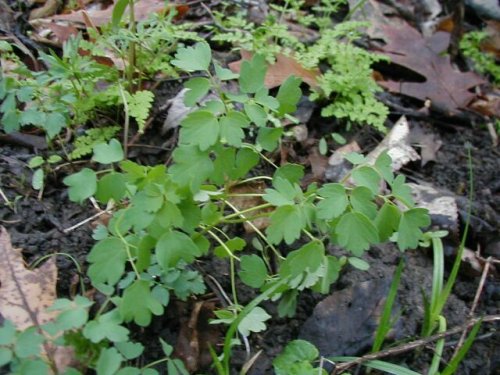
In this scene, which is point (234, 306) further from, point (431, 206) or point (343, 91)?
point (343, 91)

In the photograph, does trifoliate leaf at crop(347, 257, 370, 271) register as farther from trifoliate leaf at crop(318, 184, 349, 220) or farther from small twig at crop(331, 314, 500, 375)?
trifoliate leaf at crop(318, 184, 349, 220)

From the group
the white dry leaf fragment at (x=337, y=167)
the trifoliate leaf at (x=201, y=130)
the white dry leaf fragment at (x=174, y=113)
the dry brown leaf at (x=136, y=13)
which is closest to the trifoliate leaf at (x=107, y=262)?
the trifoliate leaf at (x=201, y=130)

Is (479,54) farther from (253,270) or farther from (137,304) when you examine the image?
(137,304)

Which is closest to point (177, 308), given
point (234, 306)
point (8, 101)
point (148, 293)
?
point (234, 306)

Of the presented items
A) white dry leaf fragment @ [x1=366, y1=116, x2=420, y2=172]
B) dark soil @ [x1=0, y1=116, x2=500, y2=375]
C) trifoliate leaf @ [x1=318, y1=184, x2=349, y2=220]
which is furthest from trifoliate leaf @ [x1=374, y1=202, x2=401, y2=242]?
white dry leaf fragment @ [x1=366, y1=116, x2=420, y2=172]

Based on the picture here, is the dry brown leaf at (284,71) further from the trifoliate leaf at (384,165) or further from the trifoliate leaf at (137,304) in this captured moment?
the trifoliate leaf at (137,304)

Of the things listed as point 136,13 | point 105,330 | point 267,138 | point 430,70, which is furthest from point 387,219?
point 136,13
